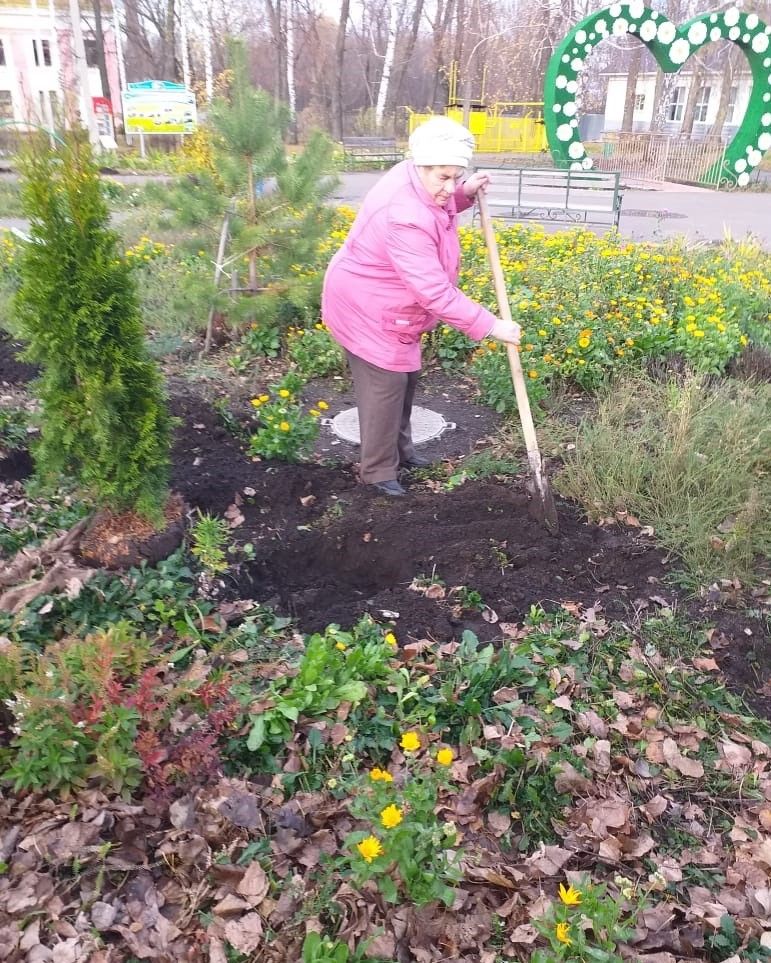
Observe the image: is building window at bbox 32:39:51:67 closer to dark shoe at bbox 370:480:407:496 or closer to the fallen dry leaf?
dark shoe at bbox 370:480:407:496

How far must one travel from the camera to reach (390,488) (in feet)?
13.2

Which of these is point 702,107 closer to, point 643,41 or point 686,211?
point 643,41

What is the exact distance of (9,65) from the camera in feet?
111

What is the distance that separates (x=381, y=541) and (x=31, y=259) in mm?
1847

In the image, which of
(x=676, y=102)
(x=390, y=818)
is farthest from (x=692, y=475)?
(x=676, y=102)

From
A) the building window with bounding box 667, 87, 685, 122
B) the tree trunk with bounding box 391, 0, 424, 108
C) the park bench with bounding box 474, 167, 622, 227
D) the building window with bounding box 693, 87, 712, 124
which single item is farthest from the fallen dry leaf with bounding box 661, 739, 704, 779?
the building window with bounding box 693, 87, 712, 124

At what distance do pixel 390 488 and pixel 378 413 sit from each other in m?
0.41

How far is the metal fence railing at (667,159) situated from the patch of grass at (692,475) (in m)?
18.0

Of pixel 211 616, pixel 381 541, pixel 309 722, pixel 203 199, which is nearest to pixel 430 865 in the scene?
pixel 309 722

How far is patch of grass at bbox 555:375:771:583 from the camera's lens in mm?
3451

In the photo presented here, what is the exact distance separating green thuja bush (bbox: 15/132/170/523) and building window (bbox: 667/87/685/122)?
4961 cm

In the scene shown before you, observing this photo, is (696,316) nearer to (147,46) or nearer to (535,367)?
(535,367)

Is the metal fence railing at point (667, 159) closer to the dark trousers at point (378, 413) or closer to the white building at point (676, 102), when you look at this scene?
the dark trousers at point (378, 413)

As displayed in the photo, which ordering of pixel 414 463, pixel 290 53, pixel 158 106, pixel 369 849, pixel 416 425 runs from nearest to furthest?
1. pixel 369 849
2. pixel 414 463
3. pixel 416 425
4. pixel 158 106
5. pixel 290 53
